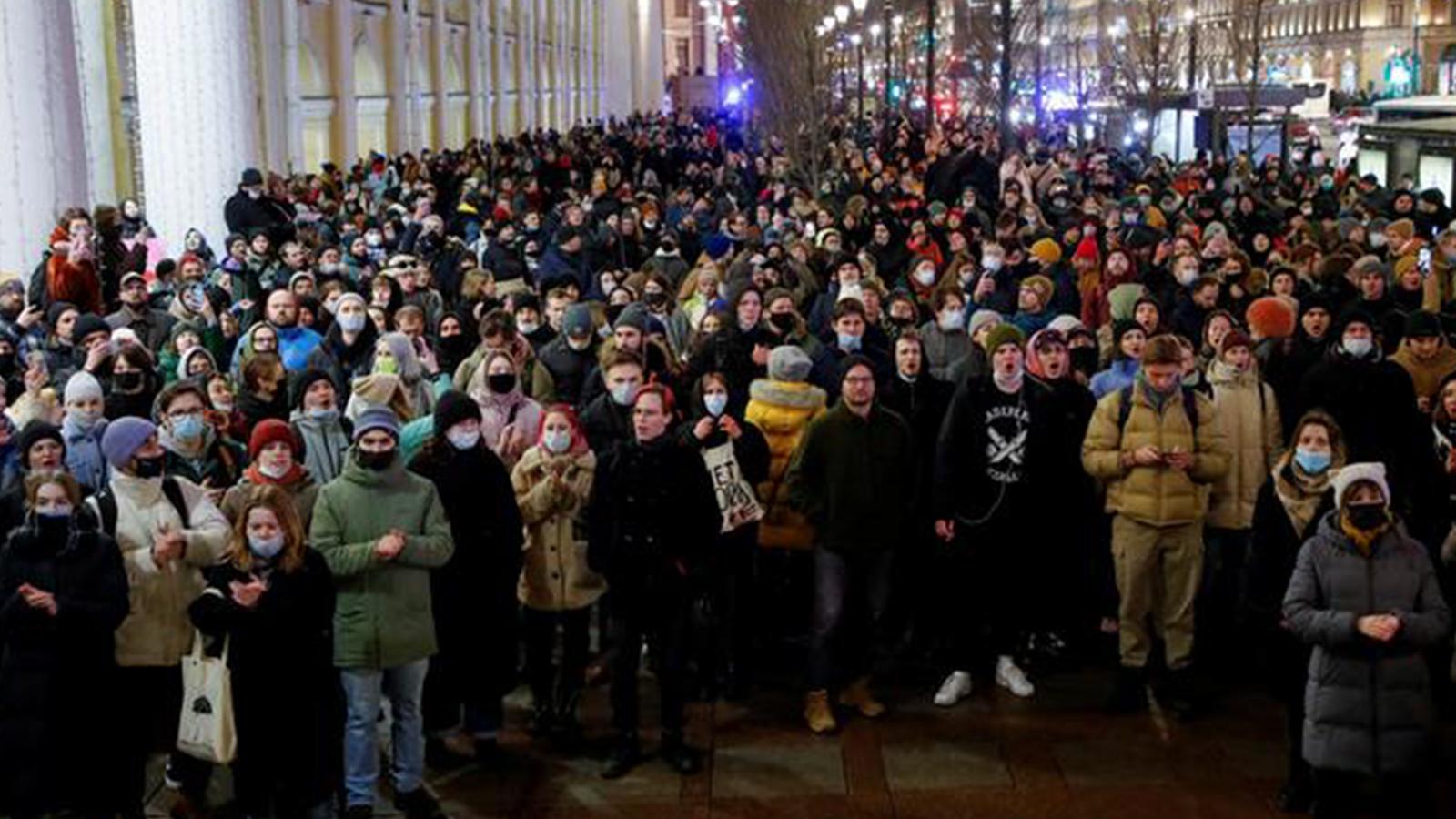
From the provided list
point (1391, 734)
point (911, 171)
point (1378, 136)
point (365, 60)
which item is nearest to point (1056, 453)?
point (1391, 734)

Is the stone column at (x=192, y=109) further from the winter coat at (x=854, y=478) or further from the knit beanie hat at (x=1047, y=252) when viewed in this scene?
the winter coat at (x=854, y=478)

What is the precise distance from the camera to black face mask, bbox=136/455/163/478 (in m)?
7.18

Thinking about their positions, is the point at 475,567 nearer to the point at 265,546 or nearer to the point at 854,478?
the point at 265,546

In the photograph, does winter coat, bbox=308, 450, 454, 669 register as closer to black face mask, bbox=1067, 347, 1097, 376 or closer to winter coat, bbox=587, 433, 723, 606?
winter coat, bbox=587, 433, 723, 606

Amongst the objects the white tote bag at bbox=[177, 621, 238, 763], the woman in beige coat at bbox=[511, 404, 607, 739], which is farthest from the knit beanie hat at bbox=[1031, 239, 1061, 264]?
the white tote bag at bbox=[177, 621, 238, 763]

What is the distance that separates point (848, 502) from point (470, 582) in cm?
190

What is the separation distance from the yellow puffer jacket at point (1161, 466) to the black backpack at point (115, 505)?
172 inches

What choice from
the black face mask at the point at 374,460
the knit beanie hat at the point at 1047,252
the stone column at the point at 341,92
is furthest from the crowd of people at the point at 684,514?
the stone column at the point at 341,92

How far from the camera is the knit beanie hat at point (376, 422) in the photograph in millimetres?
7223

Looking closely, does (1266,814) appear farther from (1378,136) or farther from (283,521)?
(1378,136)

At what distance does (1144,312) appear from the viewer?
10.7 m

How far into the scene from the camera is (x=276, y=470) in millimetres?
7391

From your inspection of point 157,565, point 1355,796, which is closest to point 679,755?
Answer: point 157,565

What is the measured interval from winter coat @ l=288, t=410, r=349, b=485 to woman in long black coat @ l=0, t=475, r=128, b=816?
5.97ft
